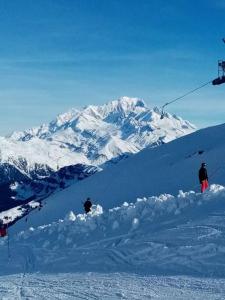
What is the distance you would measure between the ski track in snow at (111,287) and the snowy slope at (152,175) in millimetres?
23972

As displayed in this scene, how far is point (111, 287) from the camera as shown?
1800cm

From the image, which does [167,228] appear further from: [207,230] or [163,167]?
Result: [163,167]

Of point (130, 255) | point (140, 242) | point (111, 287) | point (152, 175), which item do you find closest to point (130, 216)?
point (140, 242)

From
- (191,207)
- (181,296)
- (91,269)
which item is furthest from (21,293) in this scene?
(191,207)

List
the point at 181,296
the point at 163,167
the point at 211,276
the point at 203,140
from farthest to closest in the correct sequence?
the point at 203,140 < the point at 163,167 < the point at 211,276 < the point at 181,296

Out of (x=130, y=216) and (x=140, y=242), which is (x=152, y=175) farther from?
(x=140, y=242)

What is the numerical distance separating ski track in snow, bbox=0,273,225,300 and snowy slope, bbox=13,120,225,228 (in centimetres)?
2397

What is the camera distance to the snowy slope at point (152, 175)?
5100cm

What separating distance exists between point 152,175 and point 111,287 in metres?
42.0

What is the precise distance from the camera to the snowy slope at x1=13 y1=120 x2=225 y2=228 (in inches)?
2008

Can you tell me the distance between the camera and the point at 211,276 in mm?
17625

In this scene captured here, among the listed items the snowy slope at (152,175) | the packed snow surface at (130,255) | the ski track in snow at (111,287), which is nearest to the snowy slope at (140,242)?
the packed snow surface at (130,255)

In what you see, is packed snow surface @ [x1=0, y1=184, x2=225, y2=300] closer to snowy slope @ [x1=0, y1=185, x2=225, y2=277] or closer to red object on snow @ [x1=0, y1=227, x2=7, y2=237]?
snowy slope @ [x1=0, y1=185, x2=225, y2=277]

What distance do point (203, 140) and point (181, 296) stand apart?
190 ft
